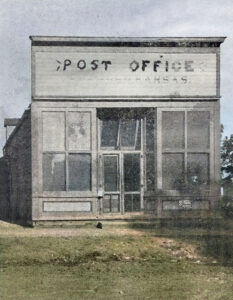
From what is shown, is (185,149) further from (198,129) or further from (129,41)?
(129,41)

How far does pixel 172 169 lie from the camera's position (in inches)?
400

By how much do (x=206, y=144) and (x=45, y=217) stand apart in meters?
3.47

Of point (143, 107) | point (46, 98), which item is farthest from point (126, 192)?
point (46, 98)

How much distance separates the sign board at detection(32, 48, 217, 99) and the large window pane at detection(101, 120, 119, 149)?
0.57 m

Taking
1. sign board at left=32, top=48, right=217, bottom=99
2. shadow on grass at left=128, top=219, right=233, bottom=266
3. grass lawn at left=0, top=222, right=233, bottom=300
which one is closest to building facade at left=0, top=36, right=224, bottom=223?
sign board at left=32, top=48, right=217, bottom=99

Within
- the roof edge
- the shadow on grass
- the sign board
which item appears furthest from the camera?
the sign board

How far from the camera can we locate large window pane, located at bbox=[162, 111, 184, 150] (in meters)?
10.2

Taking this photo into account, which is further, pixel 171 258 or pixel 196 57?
pixel 196 57

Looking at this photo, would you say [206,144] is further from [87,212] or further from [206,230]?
[87,212]

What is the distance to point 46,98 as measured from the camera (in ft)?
33.0

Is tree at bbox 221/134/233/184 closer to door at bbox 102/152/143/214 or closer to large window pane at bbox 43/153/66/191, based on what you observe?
door at bbox 102/152/143/214

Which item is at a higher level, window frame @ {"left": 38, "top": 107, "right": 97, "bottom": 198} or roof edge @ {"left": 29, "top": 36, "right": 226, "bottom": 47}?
roof edge @ {"left": 29, "top": 36, "right": 226, "bottom": 47}

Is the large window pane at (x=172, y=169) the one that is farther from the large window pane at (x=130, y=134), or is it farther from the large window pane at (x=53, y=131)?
the large window pane at (x=53, y=131)

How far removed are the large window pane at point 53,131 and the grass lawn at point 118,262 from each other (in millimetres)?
1610
